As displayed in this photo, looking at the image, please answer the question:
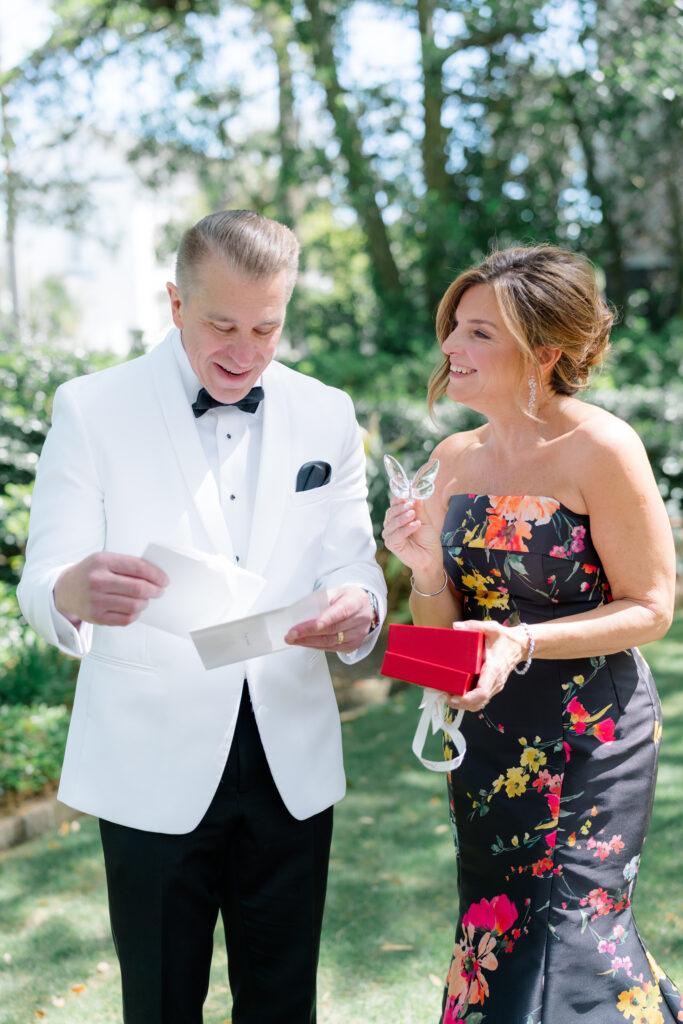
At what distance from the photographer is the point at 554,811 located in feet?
8.34

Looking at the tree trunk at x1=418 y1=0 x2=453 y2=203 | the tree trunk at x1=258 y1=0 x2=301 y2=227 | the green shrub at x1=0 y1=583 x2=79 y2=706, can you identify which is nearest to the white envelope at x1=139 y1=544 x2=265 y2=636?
the green shrub at x1=0 y1=583 x2=79 y2=706

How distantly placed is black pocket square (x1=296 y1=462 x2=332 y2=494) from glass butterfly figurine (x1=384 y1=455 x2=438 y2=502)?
0.17 metres

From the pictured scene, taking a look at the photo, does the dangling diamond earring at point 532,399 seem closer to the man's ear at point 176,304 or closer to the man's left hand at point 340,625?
the man's left hand at point 340,625

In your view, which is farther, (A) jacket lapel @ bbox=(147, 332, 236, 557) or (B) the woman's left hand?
(A) jacket lapel @ bbox=(147, 332, 236, 557)

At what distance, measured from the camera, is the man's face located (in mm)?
2309

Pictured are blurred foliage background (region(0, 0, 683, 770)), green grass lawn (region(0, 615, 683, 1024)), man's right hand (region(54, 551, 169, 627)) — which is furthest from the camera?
blurred foliage background (region(0, 0, 683, 770))

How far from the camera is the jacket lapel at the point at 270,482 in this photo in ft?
7.82

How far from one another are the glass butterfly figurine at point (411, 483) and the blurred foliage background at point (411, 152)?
5.60 meters

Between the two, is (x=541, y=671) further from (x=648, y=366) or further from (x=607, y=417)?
(x=648, y=366)

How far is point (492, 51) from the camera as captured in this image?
1133cm

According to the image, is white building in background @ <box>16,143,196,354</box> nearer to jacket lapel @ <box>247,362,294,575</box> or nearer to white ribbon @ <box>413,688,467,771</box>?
jacket lapel @ <box>247,362,294,575</box>

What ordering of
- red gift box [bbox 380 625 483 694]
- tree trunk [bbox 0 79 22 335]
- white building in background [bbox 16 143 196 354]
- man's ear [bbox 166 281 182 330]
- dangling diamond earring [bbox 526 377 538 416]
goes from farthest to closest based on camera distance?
white building in background [bbox 16 143 196 354] → tree trunk [bbox 0 79 22 335] → dangling diamond earring [bbox 526 377 538 416] → man's ear [bbox 166 281 182 330] → red gift box [bbox 380 625 483 694]

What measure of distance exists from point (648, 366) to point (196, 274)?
32.3 ft

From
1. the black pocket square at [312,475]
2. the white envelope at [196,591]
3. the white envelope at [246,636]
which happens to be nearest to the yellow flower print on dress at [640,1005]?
the white envelope at [246,636]
